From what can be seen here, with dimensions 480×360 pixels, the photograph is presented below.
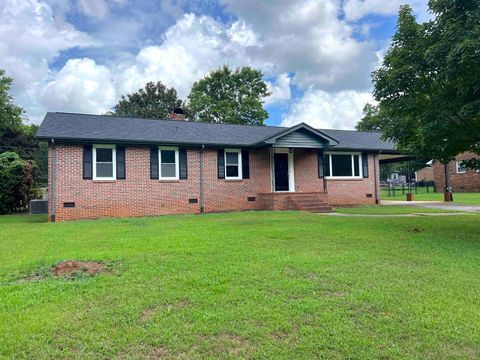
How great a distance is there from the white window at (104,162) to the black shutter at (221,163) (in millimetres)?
4471

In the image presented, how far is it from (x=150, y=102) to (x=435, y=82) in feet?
121

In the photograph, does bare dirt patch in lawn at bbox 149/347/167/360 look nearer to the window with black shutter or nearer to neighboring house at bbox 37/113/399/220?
neighboring house at bbox 37/113/399/220

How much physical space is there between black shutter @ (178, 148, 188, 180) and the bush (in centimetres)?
889

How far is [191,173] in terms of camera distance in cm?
1577

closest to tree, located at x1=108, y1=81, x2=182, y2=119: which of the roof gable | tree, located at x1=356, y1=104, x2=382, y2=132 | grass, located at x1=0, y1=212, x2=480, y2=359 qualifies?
tree, located at x1=356, y1=104, x2=382, y2=132

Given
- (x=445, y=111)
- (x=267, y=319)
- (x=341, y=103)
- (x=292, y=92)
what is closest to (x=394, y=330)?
(x=267, y=319)

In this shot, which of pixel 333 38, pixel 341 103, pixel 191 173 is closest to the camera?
pixel 191 173

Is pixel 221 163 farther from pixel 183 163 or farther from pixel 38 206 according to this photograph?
pixel 38 206

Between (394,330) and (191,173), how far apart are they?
13125mm

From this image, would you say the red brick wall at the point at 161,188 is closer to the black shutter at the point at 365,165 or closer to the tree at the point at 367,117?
the black shutter at the point at 365,165

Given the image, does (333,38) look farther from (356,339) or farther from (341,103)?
(356,339)

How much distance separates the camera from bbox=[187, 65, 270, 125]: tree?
4009 cm

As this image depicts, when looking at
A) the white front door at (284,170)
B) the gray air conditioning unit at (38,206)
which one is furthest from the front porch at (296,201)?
the gray air conditioning unit at (38,206)

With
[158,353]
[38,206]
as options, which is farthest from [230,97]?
[158,353]
